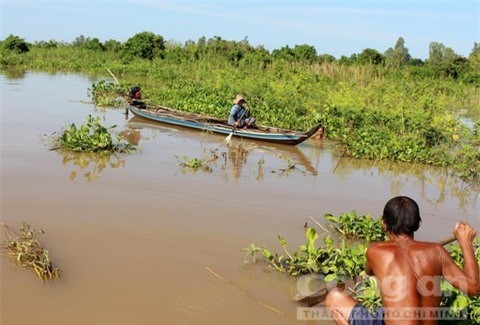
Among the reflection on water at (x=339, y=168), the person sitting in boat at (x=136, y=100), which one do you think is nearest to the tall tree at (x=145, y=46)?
the person sitting in boat at (x=136, y=100)

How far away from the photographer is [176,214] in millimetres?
5762

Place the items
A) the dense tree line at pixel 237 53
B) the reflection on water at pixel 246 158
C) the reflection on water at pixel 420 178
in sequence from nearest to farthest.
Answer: the reflection on water at pixel 420 178 < the reflection on water at pixel 246 158 < the dense tree line at pixel 237 53

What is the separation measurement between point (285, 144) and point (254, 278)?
6033 mm

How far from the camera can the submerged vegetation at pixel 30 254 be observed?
13.6 ft

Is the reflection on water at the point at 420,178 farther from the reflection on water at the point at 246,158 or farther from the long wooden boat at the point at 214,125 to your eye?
the long wooden boat at the point at 214,125

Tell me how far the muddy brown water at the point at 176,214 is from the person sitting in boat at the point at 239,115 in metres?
0.44

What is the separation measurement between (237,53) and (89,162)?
19.1 metres

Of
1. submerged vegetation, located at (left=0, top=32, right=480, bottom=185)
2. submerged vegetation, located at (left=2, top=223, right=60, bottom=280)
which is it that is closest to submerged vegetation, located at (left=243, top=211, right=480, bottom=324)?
submerged vegetation, located at (left=2, top=223, right=60, bottom=280)

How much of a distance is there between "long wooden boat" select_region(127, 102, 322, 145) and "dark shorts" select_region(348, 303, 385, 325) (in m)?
6.69

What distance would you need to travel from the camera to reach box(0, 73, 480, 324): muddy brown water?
3834 mm

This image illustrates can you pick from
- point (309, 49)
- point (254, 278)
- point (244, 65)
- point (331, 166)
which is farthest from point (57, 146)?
point (309, 49)

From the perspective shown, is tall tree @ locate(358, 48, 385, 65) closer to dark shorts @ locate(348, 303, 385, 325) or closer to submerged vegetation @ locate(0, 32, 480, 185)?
submerged vegetation @ locate(0, 32, 480, 185)

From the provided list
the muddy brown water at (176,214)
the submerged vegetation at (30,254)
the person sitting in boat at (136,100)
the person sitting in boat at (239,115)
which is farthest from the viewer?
the person sitting in boat at (136,100)

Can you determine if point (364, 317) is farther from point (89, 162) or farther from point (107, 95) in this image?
point (107, 95)
